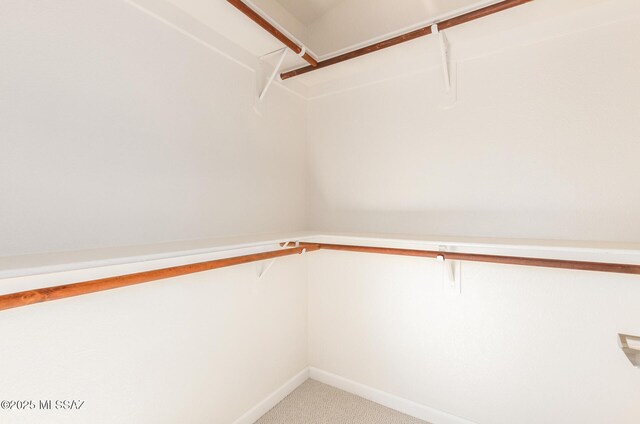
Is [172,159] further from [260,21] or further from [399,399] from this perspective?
[399,399]

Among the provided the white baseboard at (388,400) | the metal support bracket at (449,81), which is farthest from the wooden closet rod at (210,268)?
the white baseboard at (388,400)

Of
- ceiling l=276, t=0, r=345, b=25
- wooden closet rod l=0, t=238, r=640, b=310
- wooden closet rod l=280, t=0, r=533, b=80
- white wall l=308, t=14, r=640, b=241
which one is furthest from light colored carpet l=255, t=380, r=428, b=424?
ceiling l=276, t=0, r=345, b=25

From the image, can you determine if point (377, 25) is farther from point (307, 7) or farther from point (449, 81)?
point (449, 81)

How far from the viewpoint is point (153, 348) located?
1.29 m

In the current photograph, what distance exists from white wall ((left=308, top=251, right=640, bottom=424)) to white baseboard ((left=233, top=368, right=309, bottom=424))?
0.18 metres

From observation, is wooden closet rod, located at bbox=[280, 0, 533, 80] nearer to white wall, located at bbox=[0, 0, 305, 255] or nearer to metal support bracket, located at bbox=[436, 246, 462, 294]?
white wall, located at bbox=[0, 0, 305, 255]

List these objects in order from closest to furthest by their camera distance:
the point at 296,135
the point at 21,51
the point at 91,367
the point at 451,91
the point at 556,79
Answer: the point at 21,51 → the point at 91,367 → the point at 556,79 → the point at 451,91 → the point at 296,135

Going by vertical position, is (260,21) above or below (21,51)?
above

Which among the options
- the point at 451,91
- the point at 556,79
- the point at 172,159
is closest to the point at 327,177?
the point at 451,91

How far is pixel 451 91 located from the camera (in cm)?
170

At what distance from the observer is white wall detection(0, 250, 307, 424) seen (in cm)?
97

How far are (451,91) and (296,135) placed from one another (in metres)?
1.13

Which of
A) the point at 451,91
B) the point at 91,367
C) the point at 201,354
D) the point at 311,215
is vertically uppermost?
the point at 451,91

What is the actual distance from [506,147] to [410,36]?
0.81 meters
